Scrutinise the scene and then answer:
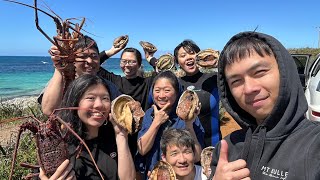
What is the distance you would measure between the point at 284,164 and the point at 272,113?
0.82 ft

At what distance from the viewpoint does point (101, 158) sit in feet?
8.65

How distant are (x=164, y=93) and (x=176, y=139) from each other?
596 mm

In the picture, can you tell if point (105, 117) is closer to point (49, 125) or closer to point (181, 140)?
point (49, 125)

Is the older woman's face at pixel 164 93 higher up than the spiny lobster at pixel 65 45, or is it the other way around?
the spiny lobster at pixel 65 45

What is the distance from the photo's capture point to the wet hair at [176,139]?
3.35m

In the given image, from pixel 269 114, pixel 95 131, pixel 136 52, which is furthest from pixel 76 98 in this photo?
pixel 136 52

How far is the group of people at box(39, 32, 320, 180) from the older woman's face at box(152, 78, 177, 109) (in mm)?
12

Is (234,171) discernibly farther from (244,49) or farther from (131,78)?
(131,78)

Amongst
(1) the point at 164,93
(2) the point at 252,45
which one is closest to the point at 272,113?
(2) the point at 252,45

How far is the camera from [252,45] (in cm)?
165

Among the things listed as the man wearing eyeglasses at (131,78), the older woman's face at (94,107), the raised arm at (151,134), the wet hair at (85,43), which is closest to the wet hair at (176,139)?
the raised arm at (151,134)

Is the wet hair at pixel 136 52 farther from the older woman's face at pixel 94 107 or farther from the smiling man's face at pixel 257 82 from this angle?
the smiling man's face at pixel 257 82

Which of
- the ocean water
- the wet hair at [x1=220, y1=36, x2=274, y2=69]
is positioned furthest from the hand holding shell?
the ocean water

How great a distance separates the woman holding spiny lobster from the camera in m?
2.57
